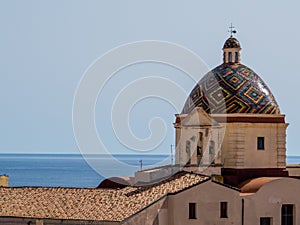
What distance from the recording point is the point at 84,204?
28.4 meters

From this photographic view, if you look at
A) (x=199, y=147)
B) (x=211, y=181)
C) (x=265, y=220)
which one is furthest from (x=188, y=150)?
(x=265, y=220)

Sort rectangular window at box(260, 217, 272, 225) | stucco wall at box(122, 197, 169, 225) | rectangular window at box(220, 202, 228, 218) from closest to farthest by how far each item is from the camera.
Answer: stucco wall at box(122, 197, 169, 225), rectangular window at box(220, 202, 228, 218), rectangular window at box(260, 217, 272, 225)

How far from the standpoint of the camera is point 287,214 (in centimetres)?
3005

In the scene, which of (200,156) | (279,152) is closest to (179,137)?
(200,156)

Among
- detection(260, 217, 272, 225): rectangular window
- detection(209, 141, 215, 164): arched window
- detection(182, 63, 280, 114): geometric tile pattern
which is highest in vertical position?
detection(182, 63, 280, 114): geometric tile pattern

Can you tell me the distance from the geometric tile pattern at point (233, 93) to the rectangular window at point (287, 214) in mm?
3450

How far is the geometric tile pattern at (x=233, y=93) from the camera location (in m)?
31.3

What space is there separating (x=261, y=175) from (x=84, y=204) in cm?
661

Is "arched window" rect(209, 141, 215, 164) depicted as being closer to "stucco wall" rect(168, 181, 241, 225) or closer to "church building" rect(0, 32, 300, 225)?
"church building" rect(0, 32, 300, 225)

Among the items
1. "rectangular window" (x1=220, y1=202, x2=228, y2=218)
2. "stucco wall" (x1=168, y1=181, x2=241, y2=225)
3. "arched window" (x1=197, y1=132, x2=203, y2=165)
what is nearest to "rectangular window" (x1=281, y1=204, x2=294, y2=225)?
"stucco wall" (x1=168, y1=181, x2=241, y2=225)

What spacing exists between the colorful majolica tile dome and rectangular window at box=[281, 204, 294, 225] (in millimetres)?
3450

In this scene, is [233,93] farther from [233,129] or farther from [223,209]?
[223,209]

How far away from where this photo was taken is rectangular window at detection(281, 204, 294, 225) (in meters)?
30.0

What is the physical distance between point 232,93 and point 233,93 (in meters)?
0.04
